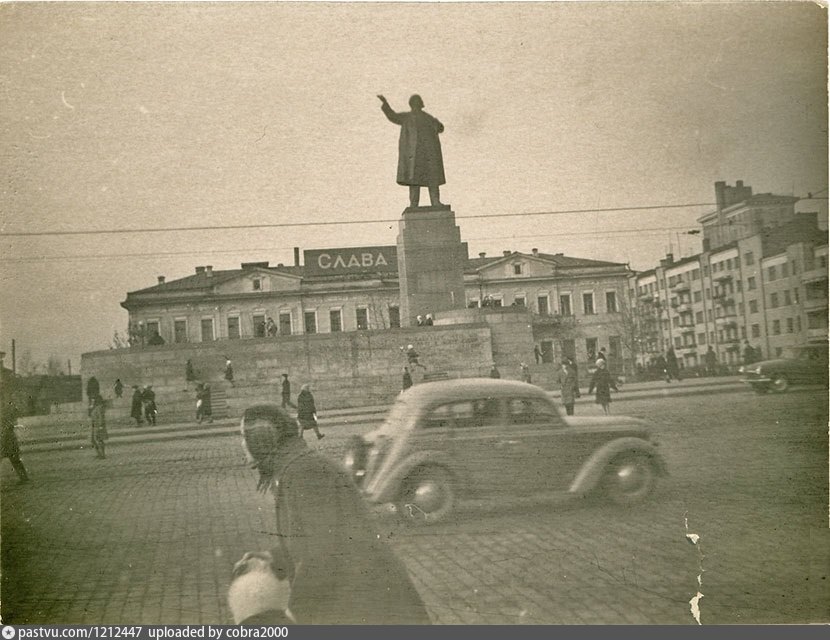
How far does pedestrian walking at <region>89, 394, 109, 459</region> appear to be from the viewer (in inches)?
199

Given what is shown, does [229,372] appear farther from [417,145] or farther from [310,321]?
[417,145]

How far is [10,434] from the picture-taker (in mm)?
5086

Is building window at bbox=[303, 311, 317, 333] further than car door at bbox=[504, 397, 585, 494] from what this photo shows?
Yes

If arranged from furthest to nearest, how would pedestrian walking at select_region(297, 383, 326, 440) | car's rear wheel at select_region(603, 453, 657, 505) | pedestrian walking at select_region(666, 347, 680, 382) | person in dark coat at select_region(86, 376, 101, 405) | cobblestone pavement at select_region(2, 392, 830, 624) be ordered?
1. pedestrian walking at select_region(666, 347, 680, 382)
2. pedestrian walking at select_region(297, 383, 326, 440)
3. person in dark coat at select_region(86, 376, 101, 405)
4. car's rear wheel at select_region(603, 453, 657, 505)
5. cobblestone pavement at select_region(2, 392, 830, 624)

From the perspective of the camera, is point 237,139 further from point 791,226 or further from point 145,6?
point 791,226

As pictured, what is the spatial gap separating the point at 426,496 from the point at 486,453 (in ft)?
1.52

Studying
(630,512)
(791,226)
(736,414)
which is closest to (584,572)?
(630,512)

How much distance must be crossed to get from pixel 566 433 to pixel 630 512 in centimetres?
66

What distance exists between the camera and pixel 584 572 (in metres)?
4.79

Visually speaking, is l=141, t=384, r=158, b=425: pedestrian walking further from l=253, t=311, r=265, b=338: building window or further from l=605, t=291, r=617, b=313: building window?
l=605, t=291, r=617, b=313: building window

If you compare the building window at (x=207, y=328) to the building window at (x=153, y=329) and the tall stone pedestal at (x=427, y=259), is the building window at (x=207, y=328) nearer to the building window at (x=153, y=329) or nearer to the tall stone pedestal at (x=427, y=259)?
the building window at (x=153, y=329)

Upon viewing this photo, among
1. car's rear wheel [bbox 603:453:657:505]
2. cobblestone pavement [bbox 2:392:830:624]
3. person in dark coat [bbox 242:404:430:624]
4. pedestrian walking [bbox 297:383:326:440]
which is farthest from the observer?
pedestrian walking [bbox 297:383:326:440]

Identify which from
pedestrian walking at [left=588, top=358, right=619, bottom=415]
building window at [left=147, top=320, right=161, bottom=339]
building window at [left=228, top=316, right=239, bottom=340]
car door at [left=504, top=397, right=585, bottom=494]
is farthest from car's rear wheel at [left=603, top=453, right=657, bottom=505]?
building window at [left=147, top=320, right=161, bottom=339]

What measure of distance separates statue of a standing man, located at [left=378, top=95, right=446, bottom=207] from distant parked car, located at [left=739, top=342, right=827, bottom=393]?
2.64 meters
